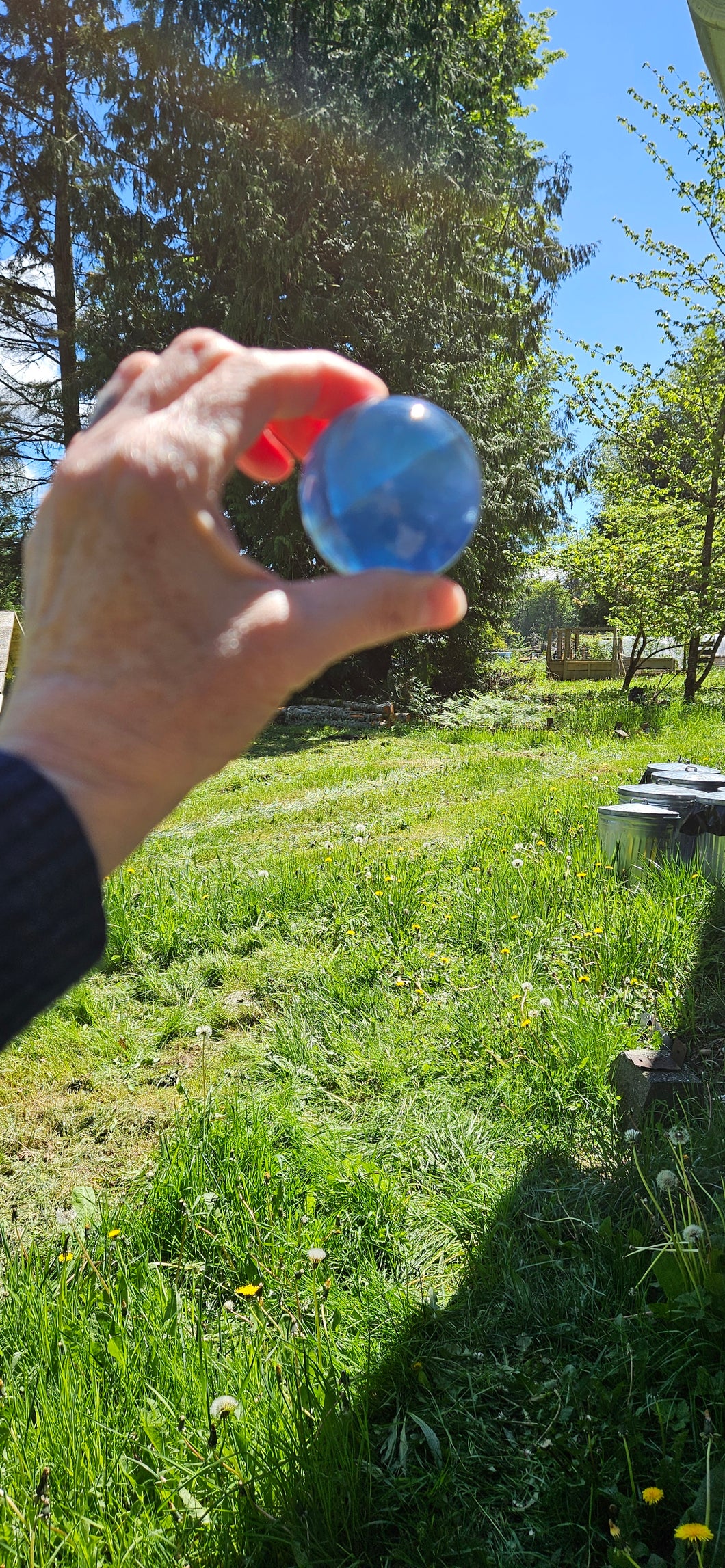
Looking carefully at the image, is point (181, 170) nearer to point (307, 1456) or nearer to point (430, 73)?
point (430, 73)

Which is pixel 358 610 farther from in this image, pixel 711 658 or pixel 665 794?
pixel 711 658

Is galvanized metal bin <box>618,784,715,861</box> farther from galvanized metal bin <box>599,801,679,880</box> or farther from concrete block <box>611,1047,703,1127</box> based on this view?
concrete block <box>611,1047,703,1127</box>

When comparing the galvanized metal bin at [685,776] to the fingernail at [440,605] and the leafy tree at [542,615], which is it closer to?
the fingernail at [440,605]

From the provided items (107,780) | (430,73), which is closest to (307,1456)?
(107,780)

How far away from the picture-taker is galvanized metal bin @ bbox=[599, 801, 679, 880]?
4574 mm

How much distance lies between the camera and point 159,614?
78cm

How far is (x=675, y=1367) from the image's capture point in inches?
72.2

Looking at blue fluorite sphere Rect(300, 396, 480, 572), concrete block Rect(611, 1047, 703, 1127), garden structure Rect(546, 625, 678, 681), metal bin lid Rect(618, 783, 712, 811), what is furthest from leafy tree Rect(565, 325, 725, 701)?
blue fluorite sphere Rect(300, 396, 480, 572)

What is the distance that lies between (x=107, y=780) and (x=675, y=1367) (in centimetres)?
178

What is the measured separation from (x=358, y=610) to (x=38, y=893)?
0.37m

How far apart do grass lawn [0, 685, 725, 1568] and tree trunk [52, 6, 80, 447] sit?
1312 cm

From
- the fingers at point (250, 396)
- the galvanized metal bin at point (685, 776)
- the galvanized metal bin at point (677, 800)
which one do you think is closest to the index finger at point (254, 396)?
the fingers at point (250, 396)

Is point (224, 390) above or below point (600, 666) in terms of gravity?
above

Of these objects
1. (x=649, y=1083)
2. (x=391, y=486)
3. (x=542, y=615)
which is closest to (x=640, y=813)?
(x=649, y=1083)
